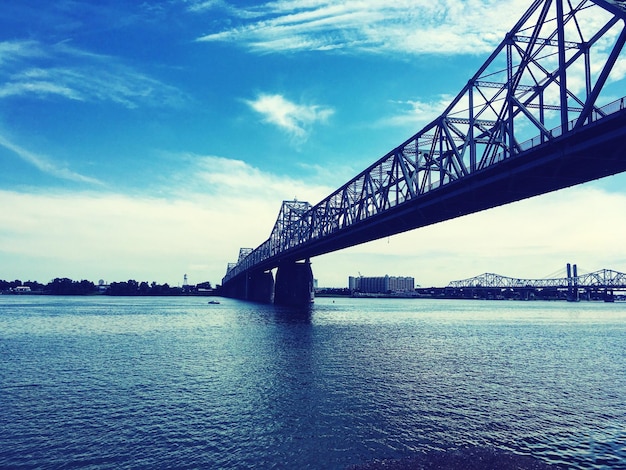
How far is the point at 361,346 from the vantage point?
49.5 meters

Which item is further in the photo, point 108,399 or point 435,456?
point 108,399

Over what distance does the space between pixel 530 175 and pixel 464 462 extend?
25431 millimetres

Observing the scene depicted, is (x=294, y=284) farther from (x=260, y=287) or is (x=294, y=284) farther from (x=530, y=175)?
(x=530, y=175)

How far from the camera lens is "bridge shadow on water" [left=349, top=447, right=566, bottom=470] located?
16.6 meters

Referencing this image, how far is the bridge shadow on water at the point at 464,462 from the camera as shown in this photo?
653 inches

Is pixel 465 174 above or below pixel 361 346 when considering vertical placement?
above

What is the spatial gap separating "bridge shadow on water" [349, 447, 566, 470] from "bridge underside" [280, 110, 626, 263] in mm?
19623

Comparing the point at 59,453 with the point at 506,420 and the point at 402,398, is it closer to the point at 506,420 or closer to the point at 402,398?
the point at 402,398

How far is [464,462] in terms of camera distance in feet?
56.0

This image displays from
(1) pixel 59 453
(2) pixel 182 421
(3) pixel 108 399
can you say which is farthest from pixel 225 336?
(1) pixel 59 453

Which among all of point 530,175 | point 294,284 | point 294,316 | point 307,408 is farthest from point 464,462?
point 294,284

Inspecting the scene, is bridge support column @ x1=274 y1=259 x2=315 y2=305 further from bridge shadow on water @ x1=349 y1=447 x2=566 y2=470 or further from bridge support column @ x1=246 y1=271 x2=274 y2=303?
bridge shadow on water @ x1=349 y1=447 x2=566 y2=470

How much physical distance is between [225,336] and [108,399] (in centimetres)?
3250

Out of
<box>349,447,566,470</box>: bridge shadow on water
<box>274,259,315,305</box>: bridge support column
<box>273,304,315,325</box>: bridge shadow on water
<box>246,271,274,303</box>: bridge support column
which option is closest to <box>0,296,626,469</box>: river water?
<box>349,447,566,470</box>: bridge shadow on water
